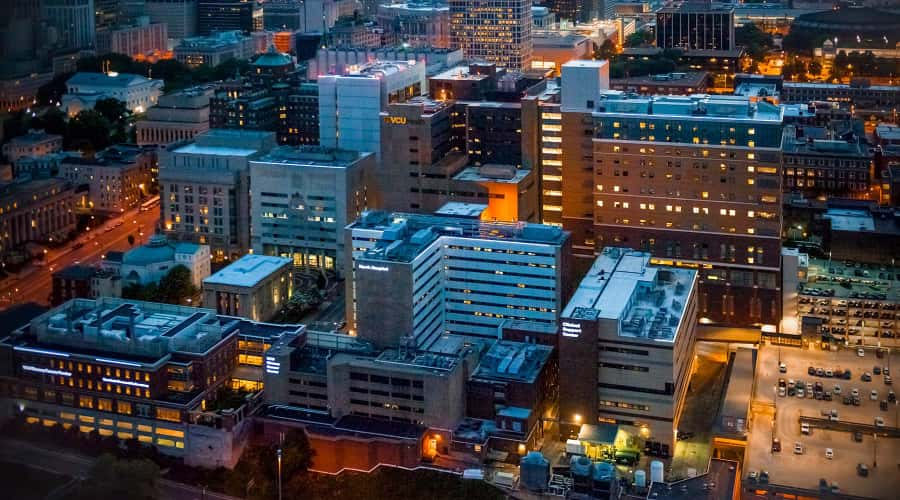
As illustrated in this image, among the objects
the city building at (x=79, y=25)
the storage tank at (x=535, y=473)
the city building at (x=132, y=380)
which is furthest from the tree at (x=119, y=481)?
the city building at (x=79, y=25)

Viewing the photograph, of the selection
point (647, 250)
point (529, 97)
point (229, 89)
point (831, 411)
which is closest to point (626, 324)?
point (831, 411)

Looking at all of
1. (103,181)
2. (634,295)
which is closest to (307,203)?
(103,181)

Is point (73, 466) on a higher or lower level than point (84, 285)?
lower

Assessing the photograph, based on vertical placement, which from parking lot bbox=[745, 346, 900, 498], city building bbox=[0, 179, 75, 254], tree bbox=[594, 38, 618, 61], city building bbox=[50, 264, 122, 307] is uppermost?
tree bbox=[594, 38, 618, 61]

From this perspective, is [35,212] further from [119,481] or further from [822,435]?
[822,435]

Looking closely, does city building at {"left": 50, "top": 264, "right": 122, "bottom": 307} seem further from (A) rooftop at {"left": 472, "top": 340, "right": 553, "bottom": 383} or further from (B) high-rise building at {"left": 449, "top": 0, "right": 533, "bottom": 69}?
(B) high-rise building at {"left": 449, "top": 0, "right": 533, "bottom": 69}

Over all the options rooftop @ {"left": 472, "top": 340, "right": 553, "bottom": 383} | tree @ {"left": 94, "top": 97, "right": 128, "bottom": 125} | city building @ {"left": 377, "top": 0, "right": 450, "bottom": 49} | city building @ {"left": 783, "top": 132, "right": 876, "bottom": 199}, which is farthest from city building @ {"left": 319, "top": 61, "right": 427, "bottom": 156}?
city building @ {"left": 377, "top": 0, "right": 450, "bottom": 49}

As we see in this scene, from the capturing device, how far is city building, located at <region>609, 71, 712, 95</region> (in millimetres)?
33625

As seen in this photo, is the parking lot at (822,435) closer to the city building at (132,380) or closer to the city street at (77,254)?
the city building at (132,380)

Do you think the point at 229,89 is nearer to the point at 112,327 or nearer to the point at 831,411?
the point at 112,327

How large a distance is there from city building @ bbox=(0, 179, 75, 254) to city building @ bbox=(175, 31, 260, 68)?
760 inches

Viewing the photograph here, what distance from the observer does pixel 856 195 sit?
1079 inches

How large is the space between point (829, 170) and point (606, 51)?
56.5ft

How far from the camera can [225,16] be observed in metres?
52.2
